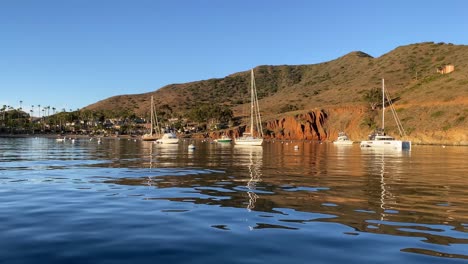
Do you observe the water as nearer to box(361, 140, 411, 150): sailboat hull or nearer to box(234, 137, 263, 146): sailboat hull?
box(361, 140, 411, 150): sailboat hull

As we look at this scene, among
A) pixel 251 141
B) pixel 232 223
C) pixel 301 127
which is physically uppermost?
pixel 301 127

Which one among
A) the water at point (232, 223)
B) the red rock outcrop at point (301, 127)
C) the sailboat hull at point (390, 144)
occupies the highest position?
the red rock outcrop at point (301, 127)

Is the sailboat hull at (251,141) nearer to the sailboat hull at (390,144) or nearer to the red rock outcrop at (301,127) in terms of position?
the sailboat hull at (390,144)

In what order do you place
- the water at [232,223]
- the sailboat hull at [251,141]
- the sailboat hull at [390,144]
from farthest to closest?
the sailboat hull at [251,141] → the sailboat hull at [390,144] → the water at [232,223]

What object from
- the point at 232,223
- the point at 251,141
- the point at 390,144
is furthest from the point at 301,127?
the point at 232,223

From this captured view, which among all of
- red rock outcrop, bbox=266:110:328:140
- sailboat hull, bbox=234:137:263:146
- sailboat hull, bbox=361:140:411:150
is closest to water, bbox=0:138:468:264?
sailboat hull, bbox=361:140:411:150

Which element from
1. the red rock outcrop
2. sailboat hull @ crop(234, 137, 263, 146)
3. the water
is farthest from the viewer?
the red rock outcrop

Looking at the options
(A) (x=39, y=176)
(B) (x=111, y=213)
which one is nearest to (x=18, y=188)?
(A) (x=39, y=176)

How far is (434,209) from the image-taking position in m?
15.9

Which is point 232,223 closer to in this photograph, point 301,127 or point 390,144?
point 390,144

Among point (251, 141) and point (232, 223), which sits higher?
point (251, 141)

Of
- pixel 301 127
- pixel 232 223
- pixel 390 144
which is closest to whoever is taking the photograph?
pixel 232 223

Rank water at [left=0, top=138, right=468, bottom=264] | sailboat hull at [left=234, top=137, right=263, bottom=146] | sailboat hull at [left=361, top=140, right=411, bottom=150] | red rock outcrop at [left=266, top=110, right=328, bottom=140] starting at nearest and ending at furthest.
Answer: water at [left=0, top=138, right=468, bottom=264], sailboat hull at [left=361, top=140, right=411, bottom=150], sailboat hull at [left=234, top=137, right=263, bottom=146], red rock outcrop at [left=266, top=110, right=328, bottom=140]

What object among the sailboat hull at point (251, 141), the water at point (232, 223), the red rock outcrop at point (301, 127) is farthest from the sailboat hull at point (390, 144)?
the water at point (232, 223)
